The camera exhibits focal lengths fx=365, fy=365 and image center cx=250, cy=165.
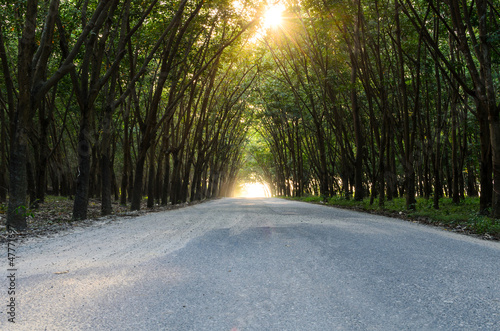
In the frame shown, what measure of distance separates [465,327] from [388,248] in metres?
2.65

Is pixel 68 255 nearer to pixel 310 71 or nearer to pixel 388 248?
pixel 388 248

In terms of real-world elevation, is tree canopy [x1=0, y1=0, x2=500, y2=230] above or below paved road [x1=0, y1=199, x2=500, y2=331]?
above

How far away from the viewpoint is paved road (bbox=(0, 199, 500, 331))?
2.70 m

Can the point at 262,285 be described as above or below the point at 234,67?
below

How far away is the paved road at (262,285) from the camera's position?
2.70m

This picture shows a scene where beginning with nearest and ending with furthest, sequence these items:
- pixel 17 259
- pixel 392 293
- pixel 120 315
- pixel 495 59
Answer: pixel 120 315
pixel 392 293
pixel 17 259
pixel 495 59

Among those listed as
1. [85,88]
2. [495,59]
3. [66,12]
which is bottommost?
[85,88]

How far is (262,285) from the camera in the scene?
11.5ft

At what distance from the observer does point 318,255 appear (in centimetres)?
475

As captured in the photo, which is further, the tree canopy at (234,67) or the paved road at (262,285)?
the tree canopy at (234,67)

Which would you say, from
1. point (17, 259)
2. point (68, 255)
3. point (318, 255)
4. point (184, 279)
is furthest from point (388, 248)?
point (17, 259)

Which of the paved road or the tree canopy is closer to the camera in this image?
the paved road

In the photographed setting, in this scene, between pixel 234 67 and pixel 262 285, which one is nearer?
pixel 262 285

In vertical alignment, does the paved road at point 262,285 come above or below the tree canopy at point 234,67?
below
